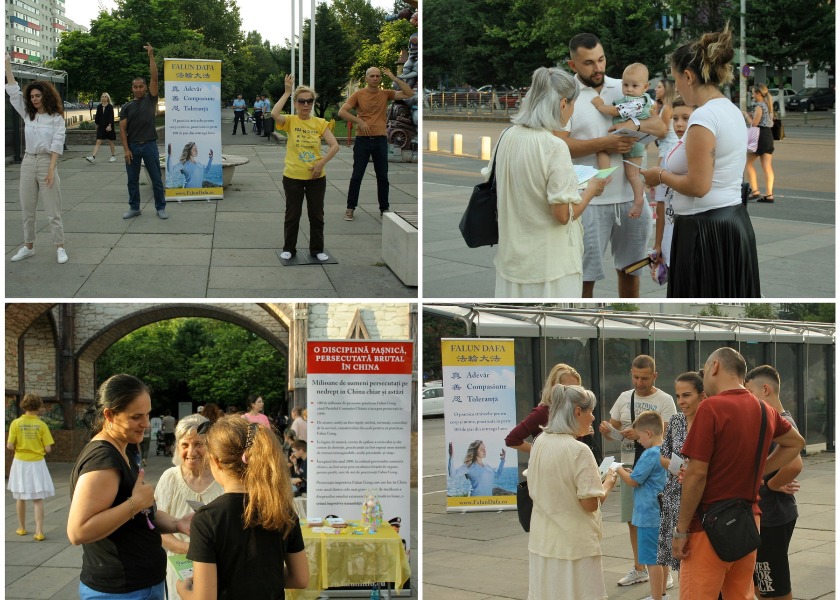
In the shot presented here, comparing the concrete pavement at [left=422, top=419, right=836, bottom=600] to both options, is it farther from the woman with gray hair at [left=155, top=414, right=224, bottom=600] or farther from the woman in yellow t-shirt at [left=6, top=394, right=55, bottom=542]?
the woman in yellow t-shirt at [left=6, top=394, right=55, bottom=542]

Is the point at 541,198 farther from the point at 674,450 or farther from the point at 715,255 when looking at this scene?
the point at 674,450

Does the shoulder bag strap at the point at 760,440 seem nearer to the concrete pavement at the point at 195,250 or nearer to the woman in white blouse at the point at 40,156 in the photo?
the concrete pavement at the point at 195,250

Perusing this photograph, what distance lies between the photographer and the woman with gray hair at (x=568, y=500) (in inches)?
170

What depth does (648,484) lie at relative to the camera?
17.9 feet

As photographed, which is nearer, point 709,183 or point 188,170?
point 709,183

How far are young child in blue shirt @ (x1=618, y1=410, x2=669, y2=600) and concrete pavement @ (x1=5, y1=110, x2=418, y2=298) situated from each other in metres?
2.92

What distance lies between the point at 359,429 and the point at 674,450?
289cm

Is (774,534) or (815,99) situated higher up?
(815,99)

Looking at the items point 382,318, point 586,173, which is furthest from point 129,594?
point 382,318

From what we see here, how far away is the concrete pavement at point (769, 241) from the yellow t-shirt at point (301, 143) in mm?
1475

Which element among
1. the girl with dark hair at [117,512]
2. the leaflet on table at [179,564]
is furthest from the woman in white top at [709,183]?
the leaflet on table at [179,564]

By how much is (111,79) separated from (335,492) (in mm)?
24503

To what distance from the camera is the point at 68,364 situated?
2072 centimetres

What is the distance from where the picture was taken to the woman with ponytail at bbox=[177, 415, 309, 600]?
300cm
